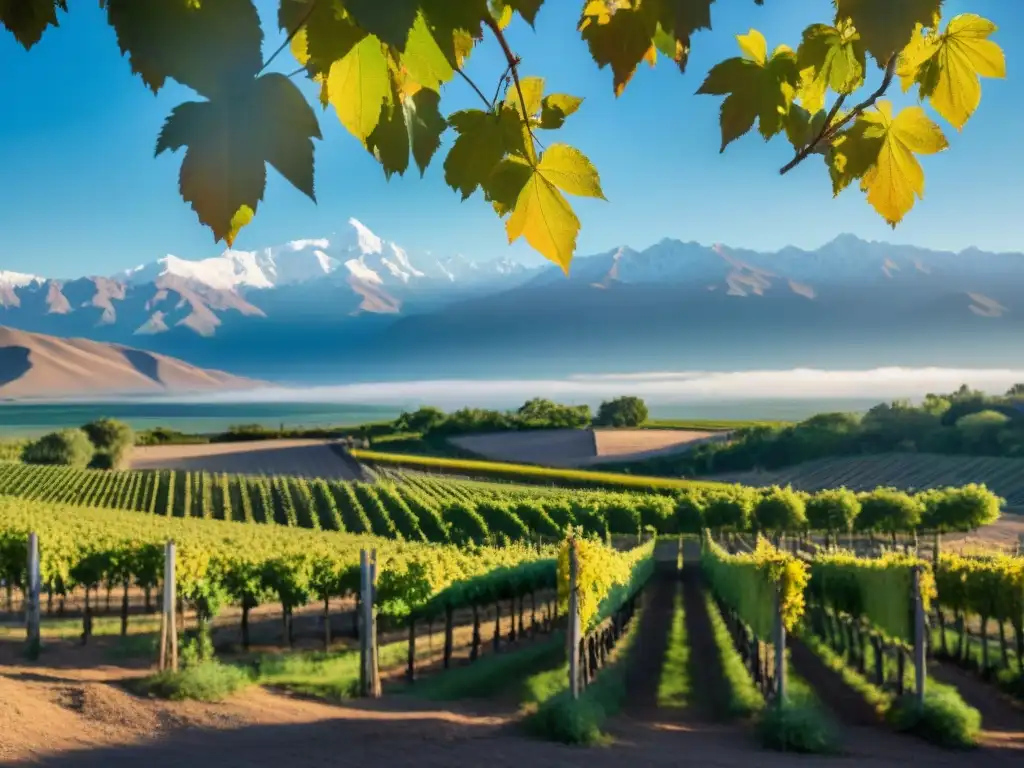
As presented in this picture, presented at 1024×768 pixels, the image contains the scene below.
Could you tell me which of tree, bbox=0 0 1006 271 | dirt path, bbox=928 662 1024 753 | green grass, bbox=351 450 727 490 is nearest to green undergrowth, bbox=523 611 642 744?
dirt path, bbox=928 662 1024 753

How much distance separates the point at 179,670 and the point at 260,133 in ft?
41.6

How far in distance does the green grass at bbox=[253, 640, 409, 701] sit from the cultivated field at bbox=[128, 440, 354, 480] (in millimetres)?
49824

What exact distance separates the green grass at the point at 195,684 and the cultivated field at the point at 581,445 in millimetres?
59757

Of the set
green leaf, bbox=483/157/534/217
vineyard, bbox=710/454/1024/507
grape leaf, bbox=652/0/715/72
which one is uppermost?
grape leaf, bbox=652/0/715/72

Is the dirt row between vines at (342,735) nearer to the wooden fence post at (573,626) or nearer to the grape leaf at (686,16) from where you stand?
the wooden fence post at (573,626)

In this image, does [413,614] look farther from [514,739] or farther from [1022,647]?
[1022,647]

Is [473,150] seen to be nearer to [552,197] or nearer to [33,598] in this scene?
[552,197]

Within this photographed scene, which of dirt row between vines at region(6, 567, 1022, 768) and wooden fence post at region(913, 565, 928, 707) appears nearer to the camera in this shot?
dirt row between vines at region(6, 567, 1022, 768)

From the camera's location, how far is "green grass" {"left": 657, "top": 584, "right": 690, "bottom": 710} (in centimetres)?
1239

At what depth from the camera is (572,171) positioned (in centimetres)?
90

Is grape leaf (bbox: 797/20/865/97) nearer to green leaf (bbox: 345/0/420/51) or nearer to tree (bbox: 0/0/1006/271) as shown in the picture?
tree (bbox: 0/0/1006/271)

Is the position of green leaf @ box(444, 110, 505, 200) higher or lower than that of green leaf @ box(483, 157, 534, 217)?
higher

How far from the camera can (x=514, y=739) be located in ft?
32.1

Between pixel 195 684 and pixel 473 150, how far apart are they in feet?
39.1
